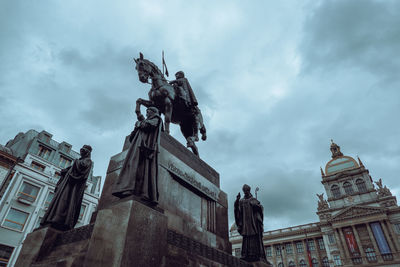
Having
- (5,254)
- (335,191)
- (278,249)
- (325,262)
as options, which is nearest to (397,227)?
(335,191)

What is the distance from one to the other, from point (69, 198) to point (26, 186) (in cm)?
2783

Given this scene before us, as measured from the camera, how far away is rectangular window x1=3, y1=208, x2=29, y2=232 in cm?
2444

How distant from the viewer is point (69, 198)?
238 inches

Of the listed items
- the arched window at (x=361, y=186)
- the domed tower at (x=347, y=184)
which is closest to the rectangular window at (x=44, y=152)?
the domed tower at (x=347, y=184)

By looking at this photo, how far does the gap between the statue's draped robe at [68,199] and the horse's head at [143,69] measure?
3424mm

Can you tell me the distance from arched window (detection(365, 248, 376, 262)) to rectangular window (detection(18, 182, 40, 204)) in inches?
2523

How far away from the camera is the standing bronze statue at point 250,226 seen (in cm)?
736

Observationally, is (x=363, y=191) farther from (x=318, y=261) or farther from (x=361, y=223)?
(x=318, y=261)

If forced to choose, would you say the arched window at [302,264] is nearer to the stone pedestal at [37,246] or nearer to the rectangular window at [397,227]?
the rectangular window at [397,227]

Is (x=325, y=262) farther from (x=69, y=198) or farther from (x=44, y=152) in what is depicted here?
(x=69, y=198)

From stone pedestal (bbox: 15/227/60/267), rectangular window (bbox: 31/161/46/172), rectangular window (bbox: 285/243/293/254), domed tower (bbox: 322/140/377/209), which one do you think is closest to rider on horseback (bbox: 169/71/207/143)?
stone pedestal (bbox: 15/227/60/267)

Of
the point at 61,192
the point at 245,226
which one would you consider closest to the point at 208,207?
Answer: the point at 245,226

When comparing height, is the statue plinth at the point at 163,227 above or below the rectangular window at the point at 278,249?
below

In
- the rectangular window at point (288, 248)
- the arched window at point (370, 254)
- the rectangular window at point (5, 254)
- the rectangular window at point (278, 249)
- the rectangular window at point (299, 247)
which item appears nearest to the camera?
the rectangular window at point (5, 254)
